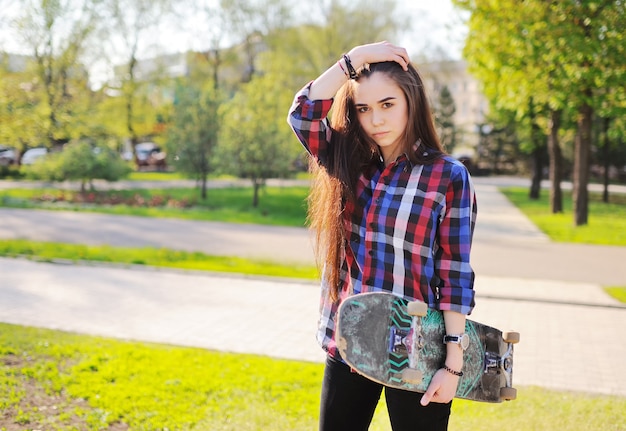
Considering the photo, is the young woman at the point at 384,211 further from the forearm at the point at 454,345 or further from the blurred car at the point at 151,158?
the blurred car at the point at 151,158

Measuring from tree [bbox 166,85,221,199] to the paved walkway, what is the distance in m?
10.2

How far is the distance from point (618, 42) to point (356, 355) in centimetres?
1071

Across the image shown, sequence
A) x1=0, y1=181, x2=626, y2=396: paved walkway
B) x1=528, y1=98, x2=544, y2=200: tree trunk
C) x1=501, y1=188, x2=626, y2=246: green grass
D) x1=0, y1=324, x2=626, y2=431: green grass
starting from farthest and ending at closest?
x1=528, y1=98, x2=544, y2=200: tree trunk < x1=501, y1=188, x2=626, y2=246: green grass < x1=0, y1=181, x2=626, y2=396: paved walkway < x1=0, y1=324, x2=626, y2=431: green grass

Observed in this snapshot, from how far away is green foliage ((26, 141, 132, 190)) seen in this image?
20297mm

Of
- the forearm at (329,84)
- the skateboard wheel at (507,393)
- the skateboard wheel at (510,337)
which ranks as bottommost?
the skateboard wheel at (507,393)

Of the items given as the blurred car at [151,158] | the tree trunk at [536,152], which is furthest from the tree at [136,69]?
the tree trunk at [536,152]

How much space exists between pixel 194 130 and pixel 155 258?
35.6 feet

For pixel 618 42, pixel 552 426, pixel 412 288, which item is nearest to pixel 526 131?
pixel 618 42

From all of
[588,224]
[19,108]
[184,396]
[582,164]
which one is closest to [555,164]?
[588,224]

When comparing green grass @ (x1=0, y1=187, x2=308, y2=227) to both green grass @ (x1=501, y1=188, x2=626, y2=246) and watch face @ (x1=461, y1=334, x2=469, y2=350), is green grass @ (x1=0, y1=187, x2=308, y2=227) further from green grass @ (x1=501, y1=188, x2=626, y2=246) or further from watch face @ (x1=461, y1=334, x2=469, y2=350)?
watch face @ (x1=461, y1=334, x2=469, y2=350)

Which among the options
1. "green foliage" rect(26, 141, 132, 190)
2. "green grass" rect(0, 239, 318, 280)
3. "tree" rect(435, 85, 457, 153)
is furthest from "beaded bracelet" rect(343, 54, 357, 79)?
"tree" rect(435, 85, 457, 153)

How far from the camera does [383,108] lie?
212 centimetres

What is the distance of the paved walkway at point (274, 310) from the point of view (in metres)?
5.58

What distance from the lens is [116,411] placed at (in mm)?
3926
